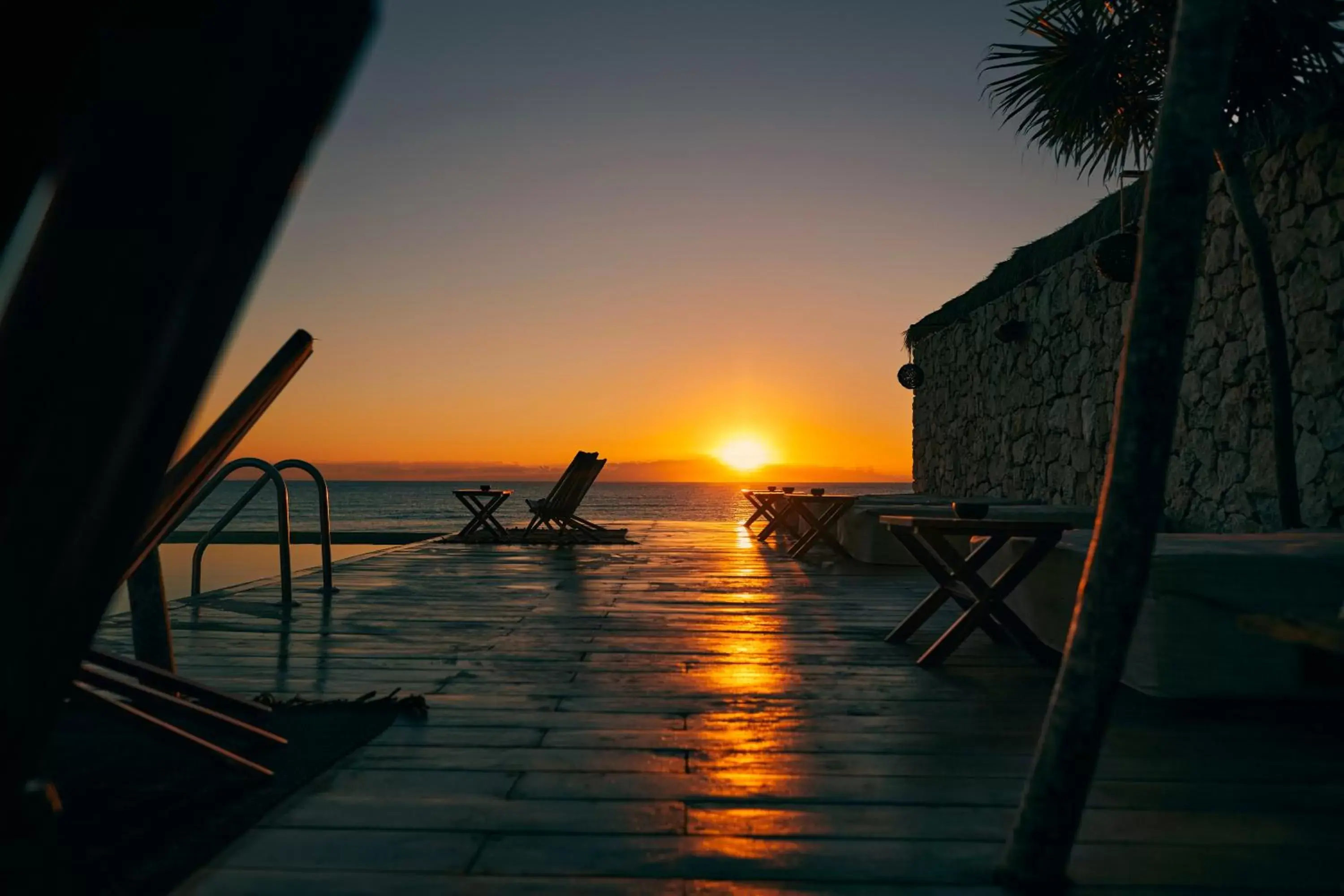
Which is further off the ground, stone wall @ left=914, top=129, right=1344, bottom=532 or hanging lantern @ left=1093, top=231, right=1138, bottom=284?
hanging lantern @ left=1093, top=231, right=1138, bottom=284

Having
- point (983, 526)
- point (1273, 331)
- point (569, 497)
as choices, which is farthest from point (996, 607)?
point (569, 497)

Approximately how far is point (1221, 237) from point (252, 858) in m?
→ 6.71

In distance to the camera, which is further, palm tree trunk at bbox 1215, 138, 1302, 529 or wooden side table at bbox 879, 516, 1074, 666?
palm tree trunk at bbox 1215, 138, 1302, 529

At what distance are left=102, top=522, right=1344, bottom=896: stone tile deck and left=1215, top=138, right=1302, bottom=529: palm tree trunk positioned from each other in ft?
6.99

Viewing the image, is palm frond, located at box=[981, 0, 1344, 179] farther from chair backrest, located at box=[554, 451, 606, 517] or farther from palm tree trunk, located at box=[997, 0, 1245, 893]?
chair backrest, located at box=[554, 451, 606, 517]

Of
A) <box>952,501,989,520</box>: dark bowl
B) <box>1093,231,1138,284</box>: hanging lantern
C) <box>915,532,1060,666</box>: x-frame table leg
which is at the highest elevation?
<box>1093,231,1138,284</box>: hanging lantern

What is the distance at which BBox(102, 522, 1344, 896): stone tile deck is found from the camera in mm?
1666

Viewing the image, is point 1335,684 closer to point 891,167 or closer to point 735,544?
point 735,544

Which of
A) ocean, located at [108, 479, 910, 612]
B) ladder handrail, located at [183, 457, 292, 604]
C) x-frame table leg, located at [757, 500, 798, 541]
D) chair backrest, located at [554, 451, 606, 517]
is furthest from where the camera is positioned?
ocean, located at [108, 479, 910, 612]

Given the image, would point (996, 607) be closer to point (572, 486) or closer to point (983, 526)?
point (983, 526)

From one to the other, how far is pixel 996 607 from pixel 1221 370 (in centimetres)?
373

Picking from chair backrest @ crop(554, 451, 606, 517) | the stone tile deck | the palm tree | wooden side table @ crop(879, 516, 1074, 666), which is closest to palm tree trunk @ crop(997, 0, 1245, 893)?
the stone tile deck

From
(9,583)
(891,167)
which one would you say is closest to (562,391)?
(891,167)

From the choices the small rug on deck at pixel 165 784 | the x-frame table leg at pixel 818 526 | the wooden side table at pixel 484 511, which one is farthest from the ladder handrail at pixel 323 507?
the wooden side table at pixel 484 511
